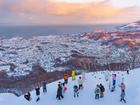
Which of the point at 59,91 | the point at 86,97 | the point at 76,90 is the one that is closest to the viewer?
the point at 59,91

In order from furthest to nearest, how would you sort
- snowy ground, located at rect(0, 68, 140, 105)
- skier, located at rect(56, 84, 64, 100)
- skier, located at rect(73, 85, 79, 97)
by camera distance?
skier, located at rect(73, 85, 79, 97)
snowy ground, located at rect(0, 68, 140, 105)
skier, located at rect(56, 84, 64, 100)

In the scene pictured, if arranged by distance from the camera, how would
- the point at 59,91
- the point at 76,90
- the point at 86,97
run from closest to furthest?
1. the point at 59,91
2. the point at 76,90
3. the point at 86,97

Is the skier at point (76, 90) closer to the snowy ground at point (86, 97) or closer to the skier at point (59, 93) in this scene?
the snowy ground at point (86, 97)

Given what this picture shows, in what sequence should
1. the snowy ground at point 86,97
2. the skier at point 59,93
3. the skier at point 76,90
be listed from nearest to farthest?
the skier at point 59,93 < the snowy ground at point 86,97 < the skier at point 76,90

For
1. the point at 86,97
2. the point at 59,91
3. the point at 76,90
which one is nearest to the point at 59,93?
the point at 59,91

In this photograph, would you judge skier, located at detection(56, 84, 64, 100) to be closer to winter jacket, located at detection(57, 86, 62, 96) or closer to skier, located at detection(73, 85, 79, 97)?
winter jacket, located at detection(57, 86, 62, 96)

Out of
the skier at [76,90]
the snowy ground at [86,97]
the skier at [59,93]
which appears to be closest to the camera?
Answer: the skier at [59,93]

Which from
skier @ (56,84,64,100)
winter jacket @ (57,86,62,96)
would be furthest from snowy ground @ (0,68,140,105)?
winter jacket @ (57,86,62,96)

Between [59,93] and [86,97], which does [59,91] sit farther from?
[86,97]

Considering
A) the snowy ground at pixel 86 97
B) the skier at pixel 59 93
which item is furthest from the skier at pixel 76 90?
the skier at pixel 59 93

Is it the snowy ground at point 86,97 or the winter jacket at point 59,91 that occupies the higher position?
the winter jacket at point 59,91

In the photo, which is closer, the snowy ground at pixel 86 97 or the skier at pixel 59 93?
the skier at pixel 59 93

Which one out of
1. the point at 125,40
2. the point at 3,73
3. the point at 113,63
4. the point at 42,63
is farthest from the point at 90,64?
the point at 125,40
